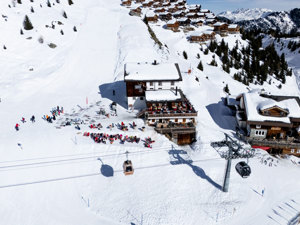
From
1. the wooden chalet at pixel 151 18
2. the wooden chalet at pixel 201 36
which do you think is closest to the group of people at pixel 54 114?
the wooden chalet at pixel 201 36

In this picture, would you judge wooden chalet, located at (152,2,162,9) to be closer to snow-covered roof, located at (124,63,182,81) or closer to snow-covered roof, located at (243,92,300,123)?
snow-covered roof, located at (124,63,182,81)

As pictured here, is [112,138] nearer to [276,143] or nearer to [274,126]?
[274,126]

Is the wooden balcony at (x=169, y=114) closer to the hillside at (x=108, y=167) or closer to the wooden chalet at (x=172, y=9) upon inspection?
the hillside at (x=108, y=167)

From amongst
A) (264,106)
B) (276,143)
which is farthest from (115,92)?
(276,143)

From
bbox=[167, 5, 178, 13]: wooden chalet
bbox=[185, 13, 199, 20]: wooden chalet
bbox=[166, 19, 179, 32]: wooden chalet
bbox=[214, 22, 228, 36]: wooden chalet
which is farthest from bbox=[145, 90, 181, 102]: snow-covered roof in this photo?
bbox=[167, 5, 178, 13]: wooden chalet

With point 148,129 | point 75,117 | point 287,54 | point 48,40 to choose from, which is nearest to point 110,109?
point 75,117

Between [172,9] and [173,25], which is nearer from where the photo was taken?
[173,25]

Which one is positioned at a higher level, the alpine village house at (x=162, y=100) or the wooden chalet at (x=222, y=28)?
the wooden chalet at (x=222, y=28)

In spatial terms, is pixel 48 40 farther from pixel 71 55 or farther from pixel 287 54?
pixel 287 54
